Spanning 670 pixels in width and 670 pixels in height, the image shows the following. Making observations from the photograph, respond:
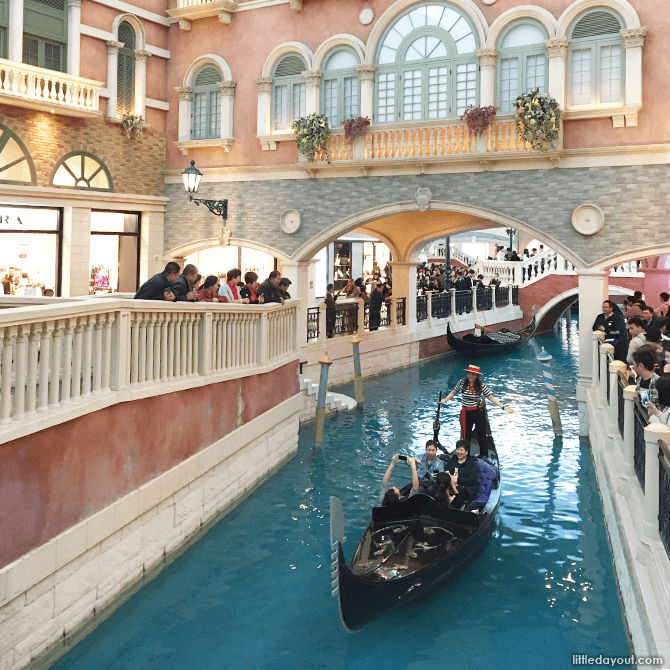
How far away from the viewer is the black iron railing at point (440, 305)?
2052 cm

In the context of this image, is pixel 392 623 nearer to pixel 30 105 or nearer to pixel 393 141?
pixel 393 141

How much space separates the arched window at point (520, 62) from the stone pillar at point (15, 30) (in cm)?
820

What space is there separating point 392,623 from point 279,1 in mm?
12645

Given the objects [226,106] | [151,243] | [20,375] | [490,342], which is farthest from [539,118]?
[20,375]

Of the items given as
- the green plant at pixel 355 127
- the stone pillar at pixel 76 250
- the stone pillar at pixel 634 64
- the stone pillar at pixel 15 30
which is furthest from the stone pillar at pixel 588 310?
the stone pillar at pixel 15 30

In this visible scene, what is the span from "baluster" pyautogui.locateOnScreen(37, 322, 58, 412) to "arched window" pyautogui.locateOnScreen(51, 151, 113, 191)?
990 cm

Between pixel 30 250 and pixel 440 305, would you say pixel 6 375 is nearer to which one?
pixel 30 250

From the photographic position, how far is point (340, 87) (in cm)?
1444

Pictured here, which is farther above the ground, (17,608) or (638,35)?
(638,35)

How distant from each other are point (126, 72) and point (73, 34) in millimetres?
1422

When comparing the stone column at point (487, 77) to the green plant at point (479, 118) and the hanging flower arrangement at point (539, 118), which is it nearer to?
the green plant at point (479, 118)

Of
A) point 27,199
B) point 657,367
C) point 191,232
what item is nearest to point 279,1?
point 191,232

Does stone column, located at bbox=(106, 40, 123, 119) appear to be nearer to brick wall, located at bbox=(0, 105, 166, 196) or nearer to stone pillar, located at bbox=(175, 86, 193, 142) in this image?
brick wall, located at bbox=(0, 105, 166, 196)

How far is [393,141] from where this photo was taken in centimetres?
1377
